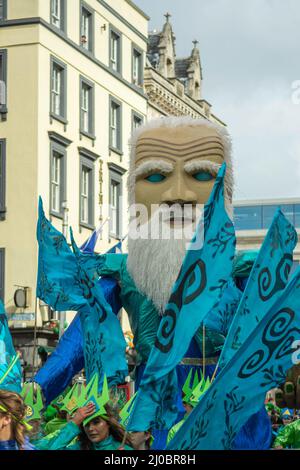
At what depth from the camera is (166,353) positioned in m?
5.07

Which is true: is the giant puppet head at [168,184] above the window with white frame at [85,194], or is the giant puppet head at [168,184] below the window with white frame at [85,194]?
below

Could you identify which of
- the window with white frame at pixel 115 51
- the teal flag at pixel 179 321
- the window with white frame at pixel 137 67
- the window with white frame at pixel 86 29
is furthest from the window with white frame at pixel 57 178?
the teal flag at pixel 179 321

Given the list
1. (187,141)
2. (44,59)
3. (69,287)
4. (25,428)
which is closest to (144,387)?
(25,428)

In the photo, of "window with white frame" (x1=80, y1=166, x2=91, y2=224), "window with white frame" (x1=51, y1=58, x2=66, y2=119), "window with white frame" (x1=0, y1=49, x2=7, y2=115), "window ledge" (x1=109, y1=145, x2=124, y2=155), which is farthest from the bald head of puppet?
"window ledge" (x1=109, y1=145, x2=124, y2=155)

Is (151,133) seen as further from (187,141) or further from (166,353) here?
(166,353)

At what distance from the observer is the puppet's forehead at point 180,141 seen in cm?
670

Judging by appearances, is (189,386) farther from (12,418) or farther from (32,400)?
(12,418)

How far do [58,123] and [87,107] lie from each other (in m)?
2.23

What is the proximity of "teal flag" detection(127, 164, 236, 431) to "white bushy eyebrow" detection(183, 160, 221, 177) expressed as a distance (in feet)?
4.57

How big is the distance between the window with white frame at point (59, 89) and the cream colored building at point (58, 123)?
3cm

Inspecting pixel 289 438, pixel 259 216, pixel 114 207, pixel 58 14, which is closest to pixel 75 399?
pixel 289 438

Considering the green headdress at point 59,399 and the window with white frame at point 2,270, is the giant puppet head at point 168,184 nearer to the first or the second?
the green headdress at point 59,399
